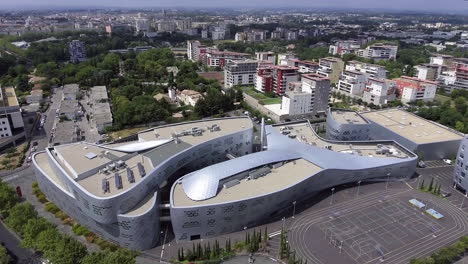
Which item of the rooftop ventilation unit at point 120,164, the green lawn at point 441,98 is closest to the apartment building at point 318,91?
the green lawn at point 441,98

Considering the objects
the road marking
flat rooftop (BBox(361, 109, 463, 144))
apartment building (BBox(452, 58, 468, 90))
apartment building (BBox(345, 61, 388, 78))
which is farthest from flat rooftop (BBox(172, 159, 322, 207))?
apartment building (BBox(452, 58, 468, 90))

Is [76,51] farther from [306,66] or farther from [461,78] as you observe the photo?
[461,78]

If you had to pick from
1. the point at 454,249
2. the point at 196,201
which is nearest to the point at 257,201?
the point at 196,201

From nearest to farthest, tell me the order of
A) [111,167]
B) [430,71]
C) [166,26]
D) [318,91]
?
[111,167], [318,91], [430,71], [166,26]

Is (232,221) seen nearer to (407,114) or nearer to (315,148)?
(315,148)

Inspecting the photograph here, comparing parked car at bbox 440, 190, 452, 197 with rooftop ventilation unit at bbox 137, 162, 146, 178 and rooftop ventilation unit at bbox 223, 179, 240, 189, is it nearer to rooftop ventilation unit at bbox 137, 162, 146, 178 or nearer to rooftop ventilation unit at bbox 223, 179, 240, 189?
rooftop ventilation unit at bbox 223, 179, 240, 189

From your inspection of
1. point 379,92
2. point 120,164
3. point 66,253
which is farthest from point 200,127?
point 379,92

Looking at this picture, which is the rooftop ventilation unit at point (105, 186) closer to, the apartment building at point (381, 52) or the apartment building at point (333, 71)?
the apartment building at point (333, 71)
